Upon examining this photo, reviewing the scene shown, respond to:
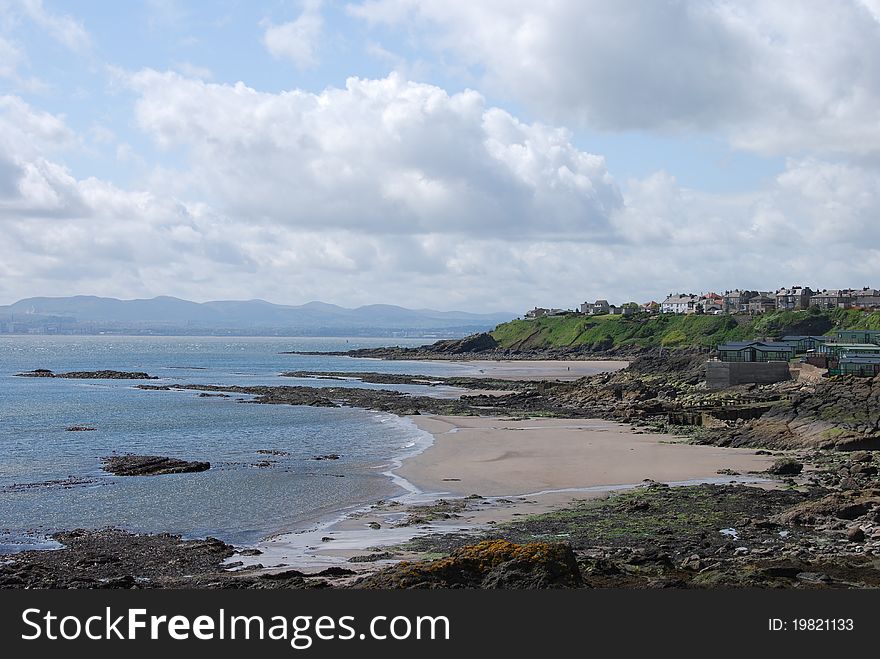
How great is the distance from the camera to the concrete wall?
205 ft

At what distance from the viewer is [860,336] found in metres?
78.5

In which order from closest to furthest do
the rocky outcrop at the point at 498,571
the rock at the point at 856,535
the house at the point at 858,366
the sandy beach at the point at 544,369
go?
the rocky outcrop at the point at 498,571
the rock at the point at 856,535
the house at the point at 858,366
the sandy beach at the point at 544,369

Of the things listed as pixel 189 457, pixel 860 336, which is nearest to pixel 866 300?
pixel 860 336

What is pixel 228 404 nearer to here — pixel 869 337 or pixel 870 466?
pixel 870 466

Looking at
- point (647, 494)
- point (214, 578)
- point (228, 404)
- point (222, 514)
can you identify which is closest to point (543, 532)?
point (647, 494)

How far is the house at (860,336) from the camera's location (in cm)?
7734

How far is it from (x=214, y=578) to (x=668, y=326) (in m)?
136

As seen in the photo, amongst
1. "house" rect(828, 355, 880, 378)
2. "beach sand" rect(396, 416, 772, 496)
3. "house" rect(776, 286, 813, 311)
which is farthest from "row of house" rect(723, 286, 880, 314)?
"beach sand" rect(396, 416, 772, 496)

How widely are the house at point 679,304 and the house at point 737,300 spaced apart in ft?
26.4

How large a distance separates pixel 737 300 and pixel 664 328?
32.8 m

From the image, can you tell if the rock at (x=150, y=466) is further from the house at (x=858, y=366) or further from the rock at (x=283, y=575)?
the house at (x=858, y=366)

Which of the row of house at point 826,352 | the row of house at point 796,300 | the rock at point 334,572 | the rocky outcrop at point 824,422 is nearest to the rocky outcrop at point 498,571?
the rock at point 334,572

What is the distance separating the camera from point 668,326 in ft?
479

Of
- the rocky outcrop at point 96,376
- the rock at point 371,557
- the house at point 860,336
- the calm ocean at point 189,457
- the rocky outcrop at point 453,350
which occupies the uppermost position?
the house at point 860,336
